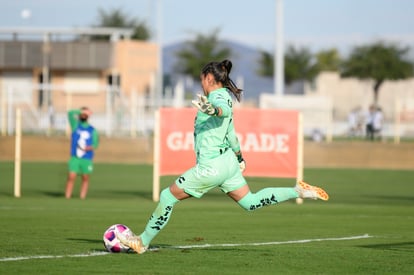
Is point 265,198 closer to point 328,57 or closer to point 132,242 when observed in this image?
point 132,242

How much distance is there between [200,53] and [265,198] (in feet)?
311

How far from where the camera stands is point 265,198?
12.5m

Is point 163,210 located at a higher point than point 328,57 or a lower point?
lower

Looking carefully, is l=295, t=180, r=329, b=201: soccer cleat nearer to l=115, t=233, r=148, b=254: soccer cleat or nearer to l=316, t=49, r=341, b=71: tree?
l=115, t=233, r=148, b=254: soccer cleat

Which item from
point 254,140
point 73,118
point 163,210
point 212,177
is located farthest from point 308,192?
point 73,118

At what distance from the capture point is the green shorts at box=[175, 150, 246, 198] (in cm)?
1208

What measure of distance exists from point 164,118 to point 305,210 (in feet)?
13.0

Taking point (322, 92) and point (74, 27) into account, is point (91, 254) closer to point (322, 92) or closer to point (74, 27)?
point (74, 27)

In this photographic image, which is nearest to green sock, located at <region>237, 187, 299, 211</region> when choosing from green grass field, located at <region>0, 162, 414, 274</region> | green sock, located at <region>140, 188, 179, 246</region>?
green grass field, located at <region>0, 162, 414, 274</region>

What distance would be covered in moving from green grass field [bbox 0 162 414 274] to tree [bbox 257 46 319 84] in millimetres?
85525

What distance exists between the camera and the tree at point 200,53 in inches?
4198

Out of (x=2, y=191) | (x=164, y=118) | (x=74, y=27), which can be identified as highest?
(x=74, y=27)

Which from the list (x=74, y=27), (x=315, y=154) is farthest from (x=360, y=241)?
(x=74, y=27)

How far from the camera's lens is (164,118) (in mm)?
24078
